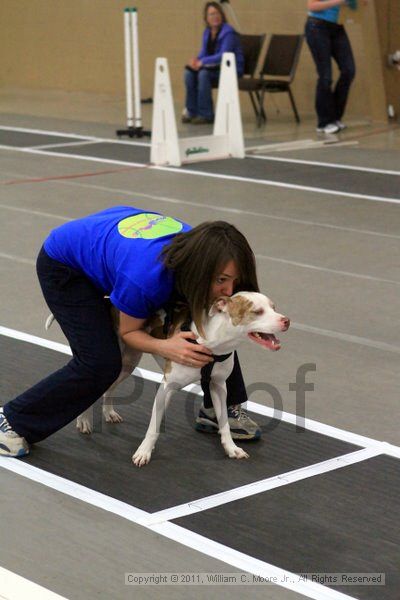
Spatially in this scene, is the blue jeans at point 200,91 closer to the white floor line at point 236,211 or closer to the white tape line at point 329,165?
the white tape line at point 329,165

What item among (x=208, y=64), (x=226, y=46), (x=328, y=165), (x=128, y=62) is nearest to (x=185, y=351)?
(x=328, y=165)

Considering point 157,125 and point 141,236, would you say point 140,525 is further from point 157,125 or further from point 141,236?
point 157,125

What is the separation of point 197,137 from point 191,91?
320cm

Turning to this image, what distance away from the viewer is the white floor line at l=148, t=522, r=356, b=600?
9.94 ft

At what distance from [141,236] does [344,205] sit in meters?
5.20

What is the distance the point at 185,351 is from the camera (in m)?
3.58

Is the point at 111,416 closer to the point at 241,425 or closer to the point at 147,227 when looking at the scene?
the point at 241,425

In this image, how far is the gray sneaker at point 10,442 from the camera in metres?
3.93

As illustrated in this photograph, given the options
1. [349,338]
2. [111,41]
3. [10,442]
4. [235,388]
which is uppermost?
[111,41]

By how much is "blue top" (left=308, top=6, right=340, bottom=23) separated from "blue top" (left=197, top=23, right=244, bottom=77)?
4.86 ft

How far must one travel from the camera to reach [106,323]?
12.5ft

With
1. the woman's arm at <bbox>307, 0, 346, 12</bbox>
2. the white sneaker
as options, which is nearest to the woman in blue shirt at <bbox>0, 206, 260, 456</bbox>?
the woman's arm at <bbox>307, 0, 346, 12</bbox>

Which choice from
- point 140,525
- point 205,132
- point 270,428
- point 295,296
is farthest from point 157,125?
point 140,525

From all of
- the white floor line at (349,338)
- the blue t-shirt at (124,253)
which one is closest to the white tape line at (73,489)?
the blue t-shirt at (124,253)
